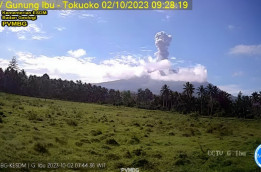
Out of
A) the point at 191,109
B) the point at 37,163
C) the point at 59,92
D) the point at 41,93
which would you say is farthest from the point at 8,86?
the point at 37,163

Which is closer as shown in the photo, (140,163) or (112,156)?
(140,163)

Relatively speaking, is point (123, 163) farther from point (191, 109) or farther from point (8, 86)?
point (8, 86)

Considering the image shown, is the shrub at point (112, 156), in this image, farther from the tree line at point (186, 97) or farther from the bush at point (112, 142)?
the tree line at point (186, 97)

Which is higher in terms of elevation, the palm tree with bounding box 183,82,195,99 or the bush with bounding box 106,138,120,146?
the palm tree with bounding box 183,82,195,99

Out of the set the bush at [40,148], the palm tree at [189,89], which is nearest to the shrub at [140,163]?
the bush at [40,148]

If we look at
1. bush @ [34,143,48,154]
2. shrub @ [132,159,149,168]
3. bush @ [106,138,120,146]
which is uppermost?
bush @ [34,143,48,154]

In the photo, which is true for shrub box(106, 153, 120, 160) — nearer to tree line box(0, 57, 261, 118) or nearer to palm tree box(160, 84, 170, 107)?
tree line box(0, 57, 261, 118)

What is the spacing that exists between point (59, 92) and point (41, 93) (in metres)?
11.6

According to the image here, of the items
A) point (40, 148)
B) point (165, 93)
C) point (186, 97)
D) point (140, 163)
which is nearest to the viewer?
point (140, 163)

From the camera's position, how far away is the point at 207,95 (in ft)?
382

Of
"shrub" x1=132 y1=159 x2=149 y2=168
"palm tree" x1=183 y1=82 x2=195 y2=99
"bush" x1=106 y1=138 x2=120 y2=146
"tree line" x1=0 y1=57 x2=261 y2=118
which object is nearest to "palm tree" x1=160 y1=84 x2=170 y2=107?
"tree line" x1=0 y1=57 x2=261 y2=118

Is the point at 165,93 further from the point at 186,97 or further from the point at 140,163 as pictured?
the point at 140,163

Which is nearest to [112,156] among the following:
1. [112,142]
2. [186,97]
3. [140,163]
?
[140,163]

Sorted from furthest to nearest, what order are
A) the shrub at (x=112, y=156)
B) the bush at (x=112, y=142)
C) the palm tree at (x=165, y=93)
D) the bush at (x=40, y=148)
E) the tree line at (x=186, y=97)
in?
the palm tree at (x=165, y=93) → the tree line at (x=186, y=97) → the bush at (x=112, y=142) → the shrub at (x=112, y=156) → the bush at (x=40, y=148)
